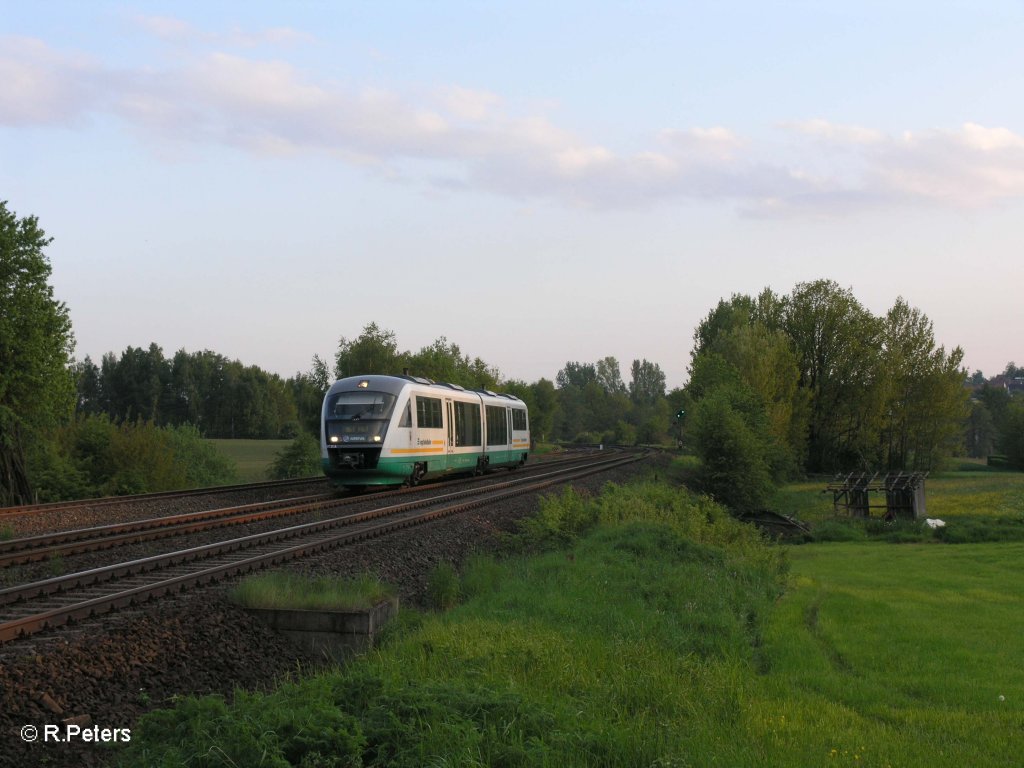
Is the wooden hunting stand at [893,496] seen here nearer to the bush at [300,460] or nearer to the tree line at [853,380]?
the tree line at [853,380]

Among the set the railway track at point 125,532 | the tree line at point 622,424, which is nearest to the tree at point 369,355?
the tree line at point 622,424

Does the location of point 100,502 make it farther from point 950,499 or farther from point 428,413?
point 950,499

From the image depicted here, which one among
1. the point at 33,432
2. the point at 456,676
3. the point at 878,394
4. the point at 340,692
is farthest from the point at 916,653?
the point at 878,394

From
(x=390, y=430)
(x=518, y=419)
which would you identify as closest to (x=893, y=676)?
A: (x=390, y=430)

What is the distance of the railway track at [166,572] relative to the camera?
9059 mm

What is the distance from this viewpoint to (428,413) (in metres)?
28.2

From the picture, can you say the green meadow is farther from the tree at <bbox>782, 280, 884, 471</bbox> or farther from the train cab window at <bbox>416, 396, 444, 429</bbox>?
the tree at <bbox>782, 280, 884, 471</bbox>

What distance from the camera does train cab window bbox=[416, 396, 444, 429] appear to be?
2725cm

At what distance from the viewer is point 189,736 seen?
Answer: 6055 millimetres

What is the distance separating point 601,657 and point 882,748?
8.43 feet

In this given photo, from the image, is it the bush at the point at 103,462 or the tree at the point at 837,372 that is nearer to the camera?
the bush at the point at 103,462

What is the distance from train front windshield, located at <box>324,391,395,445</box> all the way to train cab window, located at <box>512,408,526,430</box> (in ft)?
52.7

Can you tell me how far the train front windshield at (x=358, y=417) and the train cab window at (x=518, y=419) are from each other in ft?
52.7

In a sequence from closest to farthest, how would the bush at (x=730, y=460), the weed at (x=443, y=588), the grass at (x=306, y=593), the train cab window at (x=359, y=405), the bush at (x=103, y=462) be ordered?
1. the grass at (x=306, y=593)
2. the weed at (x=443, y=588)
3. the train cab window at (x=359, y=405)
4. the bush at (x=103, y=462)
5. the bush at (x=730, y=460)
